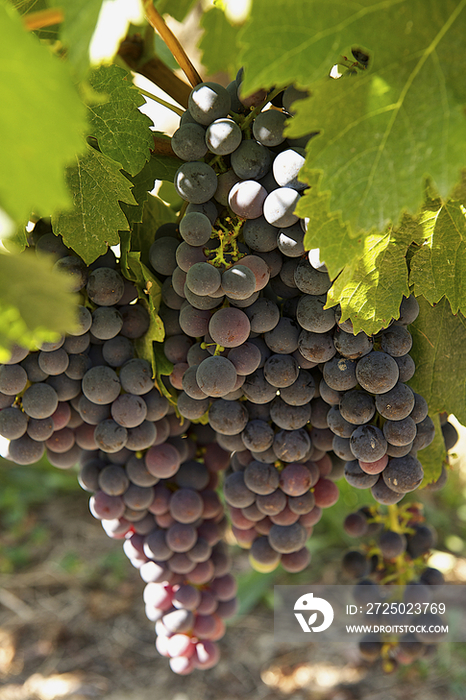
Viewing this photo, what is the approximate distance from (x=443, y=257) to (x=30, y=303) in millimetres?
353

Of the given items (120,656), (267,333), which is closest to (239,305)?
(267,333)

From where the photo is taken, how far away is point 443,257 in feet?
1.60

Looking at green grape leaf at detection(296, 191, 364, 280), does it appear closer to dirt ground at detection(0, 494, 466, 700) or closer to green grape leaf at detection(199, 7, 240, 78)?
green grape leaf at detection(199, 7, 240, 78)

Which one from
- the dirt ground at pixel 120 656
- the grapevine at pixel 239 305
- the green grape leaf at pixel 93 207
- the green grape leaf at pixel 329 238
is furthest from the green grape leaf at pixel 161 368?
the dirt ground at pixel 120 656

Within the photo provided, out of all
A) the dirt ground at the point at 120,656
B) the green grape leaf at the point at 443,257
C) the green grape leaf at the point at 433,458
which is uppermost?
the green grape leaf at the point at 443,257

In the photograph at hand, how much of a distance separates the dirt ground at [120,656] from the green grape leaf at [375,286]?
4.72 feet

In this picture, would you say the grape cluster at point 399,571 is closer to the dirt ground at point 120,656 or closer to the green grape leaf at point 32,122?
the green grape leaf at point 32,122

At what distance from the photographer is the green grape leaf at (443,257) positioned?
0.47 metres

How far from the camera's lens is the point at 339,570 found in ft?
6.59

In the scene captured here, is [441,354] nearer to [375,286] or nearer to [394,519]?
[375,286]

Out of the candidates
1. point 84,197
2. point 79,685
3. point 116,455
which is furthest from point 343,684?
point 84,197

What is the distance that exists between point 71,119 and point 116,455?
472mm

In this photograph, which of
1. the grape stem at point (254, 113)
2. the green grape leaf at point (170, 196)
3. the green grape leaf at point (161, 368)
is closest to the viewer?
the grape stem at point (254, 113)

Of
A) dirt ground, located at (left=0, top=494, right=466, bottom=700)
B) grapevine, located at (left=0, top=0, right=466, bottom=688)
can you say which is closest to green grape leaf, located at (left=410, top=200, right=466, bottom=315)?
grapevine, located at (left=0, top=0, right=466, bottom=688)
